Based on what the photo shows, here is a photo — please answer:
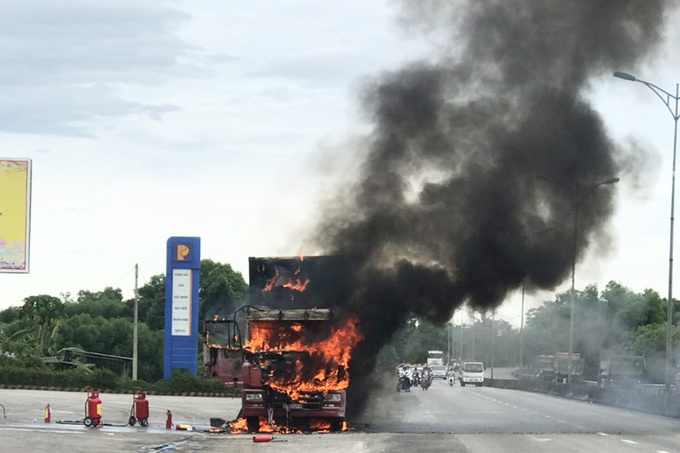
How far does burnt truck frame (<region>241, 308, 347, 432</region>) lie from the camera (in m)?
24.0

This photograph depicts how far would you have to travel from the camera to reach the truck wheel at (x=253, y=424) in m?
24.7

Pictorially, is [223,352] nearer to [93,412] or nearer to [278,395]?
[278,395]

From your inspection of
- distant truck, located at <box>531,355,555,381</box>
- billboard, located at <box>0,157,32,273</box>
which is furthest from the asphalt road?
distant truck, located at <box>531,355,555,381</box>

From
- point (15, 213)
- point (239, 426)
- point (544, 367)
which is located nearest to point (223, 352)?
point (239, 426)

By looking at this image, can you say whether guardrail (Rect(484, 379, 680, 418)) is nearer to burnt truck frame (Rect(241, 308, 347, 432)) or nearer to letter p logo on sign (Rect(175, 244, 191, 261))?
burnt truck frame (Rect(241, 308, 347, 432))

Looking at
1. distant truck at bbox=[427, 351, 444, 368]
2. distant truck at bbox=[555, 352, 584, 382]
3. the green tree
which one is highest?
the green tree

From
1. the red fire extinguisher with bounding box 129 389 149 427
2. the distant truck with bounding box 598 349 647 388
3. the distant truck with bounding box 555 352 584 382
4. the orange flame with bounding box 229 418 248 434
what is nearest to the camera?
the orange flame with bounding box 229 418 248 434

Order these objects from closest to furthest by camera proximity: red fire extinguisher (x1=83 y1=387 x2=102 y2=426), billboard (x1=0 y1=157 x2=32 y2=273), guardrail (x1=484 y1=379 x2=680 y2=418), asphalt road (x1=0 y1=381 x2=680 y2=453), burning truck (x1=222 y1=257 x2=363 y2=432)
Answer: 1. asphalt road (x1=0 y1=381 x2=680 y2=453)
2. burning truck (x1=222 y1=257 x2=363 y2=432)
3. red fire extinguisher (x1=83 y1=387 x2=102 y2=426)
4. billboard (x1=0 y1=157 x2=32 y2=273)
5. guardrail (x1=484 y1=379 x2=680 y2=418)

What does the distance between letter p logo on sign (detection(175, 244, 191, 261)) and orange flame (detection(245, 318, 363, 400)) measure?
3750cm

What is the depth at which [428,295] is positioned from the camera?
29.4 m

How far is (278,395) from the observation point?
79.7 feet

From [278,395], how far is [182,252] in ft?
126

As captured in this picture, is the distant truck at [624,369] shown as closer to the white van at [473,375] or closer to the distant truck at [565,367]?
the distant truck at [565,367]

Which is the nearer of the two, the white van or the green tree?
the white van
